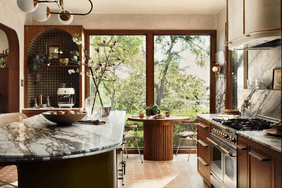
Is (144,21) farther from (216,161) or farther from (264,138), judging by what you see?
(264,138)

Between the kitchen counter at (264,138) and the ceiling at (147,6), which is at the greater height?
the ceiling at (147,6)

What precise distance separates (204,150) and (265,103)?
1.01 m

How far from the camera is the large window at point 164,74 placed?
18.8ft

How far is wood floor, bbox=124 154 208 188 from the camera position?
3.89 metres

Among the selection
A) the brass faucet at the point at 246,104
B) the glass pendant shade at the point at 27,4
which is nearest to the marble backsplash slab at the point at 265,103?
the brass faucet at the point at 246,104

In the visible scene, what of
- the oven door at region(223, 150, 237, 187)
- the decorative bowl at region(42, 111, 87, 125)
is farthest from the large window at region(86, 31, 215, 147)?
the decorative bowl at region(42, 111, 87, 125)

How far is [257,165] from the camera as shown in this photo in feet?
7.32

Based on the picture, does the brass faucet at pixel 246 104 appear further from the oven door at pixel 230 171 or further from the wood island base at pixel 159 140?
the wood island base at pixel 159 140

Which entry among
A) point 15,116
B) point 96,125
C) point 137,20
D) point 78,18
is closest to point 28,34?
point 78,18

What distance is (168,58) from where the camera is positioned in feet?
18.9

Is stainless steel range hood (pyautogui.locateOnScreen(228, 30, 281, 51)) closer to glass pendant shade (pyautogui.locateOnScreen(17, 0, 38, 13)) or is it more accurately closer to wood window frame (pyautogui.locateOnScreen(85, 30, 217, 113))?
glass pendant shade (pyautogui.locateOnScreen(17, 0, 38, 13))

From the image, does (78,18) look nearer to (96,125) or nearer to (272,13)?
(96,125)

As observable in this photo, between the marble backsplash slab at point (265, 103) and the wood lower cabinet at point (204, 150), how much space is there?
2.02 ft

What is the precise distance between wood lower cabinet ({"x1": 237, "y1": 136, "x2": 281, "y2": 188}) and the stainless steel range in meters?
0.13
